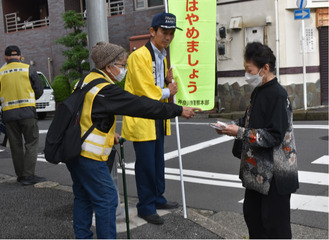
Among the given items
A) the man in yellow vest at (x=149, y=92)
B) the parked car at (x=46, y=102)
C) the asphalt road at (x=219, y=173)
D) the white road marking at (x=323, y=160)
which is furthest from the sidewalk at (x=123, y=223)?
the parked car at (x=46, y=102)

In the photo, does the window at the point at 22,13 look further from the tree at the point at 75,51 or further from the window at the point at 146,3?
the window at the point at 146,3

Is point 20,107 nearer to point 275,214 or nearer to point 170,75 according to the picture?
point 170,75

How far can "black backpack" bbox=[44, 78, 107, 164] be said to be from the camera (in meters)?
3.15

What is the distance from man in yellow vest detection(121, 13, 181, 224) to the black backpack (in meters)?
0.99

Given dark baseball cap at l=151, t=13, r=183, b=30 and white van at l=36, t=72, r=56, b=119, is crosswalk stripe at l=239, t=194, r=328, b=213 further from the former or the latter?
white van at l=36, t=72, r=56, b=119

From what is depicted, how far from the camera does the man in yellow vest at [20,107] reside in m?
6.07

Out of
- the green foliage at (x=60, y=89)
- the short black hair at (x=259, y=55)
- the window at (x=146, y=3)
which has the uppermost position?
the window at (x=146, y=3)

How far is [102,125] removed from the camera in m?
3.27

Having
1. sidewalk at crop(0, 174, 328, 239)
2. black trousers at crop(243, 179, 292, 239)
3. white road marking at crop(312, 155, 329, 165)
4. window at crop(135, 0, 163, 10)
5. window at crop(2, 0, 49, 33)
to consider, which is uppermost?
window at crop(2, 0, 49, 33)

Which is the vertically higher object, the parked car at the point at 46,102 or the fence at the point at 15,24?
the fence at the point at 15,24

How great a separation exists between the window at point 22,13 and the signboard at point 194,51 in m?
22.6

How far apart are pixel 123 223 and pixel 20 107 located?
2687 mm

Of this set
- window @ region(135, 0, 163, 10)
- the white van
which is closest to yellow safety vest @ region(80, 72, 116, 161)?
the white van

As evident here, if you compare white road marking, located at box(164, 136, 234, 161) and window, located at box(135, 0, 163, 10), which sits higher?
window, located at box(135, 0, 163, 10)
